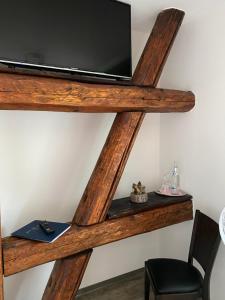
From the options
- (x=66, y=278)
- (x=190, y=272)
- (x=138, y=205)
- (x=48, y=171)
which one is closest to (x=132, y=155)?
(x=138, y=205)

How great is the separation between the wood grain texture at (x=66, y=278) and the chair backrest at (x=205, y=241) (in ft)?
2.73

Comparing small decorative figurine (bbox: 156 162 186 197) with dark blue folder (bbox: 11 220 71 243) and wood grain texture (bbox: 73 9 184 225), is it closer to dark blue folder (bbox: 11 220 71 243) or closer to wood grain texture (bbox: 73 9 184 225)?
wood grain texture (bbox: 73 9 184 225)

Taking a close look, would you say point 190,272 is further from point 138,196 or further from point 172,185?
point 172,185

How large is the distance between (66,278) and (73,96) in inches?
44.4

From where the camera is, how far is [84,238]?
1607 mm

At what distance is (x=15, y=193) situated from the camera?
185cm

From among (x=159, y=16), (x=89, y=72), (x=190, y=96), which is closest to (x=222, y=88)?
(x=190, y=96)

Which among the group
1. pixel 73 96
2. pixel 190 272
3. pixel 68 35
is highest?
pixel 68 35

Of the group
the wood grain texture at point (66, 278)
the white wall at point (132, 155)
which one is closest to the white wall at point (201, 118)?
the white wall at point (132, 155)

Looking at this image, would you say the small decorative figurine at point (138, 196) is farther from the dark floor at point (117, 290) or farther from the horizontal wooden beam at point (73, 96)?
the dark floor at point (117, 290)

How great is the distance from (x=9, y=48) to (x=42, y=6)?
0.32m

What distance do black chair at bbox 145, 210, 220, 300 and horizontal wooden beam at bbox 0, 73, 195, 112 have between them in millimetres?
955

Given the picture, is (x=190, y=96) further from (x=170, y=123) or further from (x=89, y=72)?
(x=89, y=72)

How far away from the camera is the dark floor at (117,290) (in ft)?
7.30
